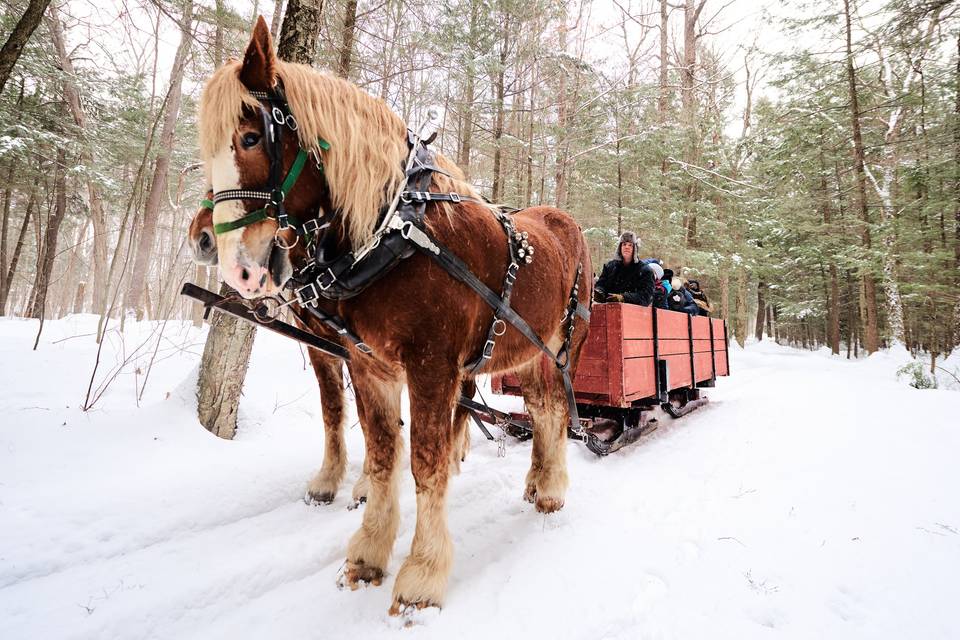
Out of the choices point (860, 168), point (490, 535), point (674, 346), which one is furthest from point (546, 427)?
point (860, 168)

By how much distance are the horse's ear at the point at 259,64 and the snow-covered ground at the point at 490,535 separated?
6.29ft

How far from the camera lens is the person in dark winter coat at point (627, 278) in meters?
4.57

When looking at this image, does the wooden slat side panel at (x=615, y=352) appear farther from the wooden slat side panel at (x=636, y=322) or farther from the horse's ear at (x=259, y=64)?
the horse's ear at (x=259, y=64)

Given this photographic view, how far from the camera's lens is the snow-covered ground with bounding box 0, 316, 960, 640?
4.90 ft

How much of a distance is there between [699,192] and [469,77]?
873 cm

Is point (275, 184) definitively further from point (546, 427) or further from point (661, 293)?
point (661, 293)

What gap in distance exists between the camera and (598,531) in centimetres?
219

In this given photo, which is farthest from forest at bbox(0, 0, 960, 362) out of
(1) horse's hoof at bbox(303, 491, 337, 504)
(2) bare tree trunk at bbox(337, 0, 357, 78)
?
(1) horse's hoof at bbox(303, 491, 337, 504)

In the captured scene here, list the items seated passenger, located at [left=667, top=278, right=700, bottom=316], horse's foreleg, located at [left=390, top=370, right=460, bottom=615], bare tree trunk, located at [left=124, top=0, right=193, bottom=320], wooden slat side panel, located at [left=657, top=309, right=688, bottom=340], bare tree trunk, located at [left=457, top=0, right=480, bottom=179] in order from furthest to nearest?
bare tree trunk, located at [left=124, top=0, right=193, bottom=320] → bare tree trunk, located at [left=457, top=0, right=480, bottom=179] → seated passenger, located at [left=667, top=278, right=700, bottom=316] → wooden slat side panel, located at [left=657, top=309, right=688, bottom=340] → horse's foreleg, located at [left=390, top=370, right=460, bottom=615]

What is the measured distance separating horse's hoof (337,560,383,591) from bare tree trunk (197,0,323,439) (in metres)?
1.94

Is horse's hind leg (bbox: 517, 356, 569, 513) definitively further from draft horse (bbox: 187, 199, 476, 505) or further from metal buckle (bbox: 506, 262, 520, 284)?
metal buckle (bbox: 506, 262, 520, 284)

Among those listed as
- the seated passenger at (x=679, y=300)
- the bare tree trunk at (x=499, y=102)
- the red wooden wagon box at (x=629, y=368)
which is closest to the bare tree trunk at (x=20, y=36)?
the red wooden wagon box at (x=629, y=368)

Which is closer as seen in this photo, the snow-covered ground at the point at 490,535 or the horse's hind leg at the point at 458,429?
the snow-covered ground at the point at 490,535

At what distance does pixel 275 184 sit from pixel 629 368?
9.60ft
